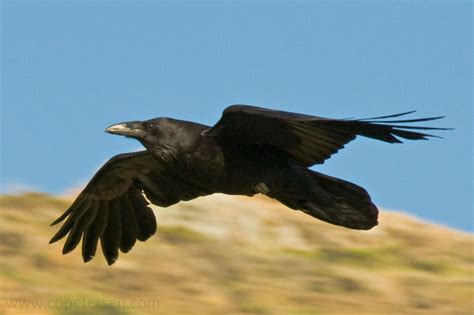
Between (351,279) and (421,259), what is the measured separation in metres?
1.23

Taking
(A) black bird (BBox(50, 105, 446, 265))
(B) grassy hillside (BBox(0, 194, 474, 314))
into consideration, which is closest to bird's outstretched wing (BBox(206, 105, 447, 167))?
(A) black bird (BBox(50, 105, 446, 265))

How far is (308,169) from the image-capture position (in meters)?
12.2

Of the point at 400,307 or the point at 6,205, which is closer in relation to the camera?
the point at 400,307

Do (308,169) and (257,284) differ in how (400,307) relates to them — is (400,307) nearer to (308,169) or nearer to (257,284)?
(257,284)

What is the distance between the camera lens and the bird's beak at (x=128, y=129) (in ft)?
40.5

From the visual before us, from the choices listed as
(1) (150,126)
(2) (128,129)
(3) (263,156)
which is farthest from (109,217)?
(3) (263,156)

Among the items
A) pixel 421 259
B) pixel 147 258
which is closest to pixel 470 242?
pixel 421 259

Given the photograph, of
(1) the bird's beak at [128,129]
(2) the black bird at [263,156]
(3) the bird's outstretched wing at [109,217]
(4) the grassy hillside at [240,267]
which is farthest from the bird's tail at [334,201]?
(4) the grassy hillside at [240,267]

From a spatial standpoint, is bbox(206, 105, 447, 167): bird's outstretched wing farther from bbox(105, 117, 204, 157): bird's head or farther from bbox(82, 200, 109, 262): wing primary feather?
bbox(82, 200, 109, 262): wing primary feather

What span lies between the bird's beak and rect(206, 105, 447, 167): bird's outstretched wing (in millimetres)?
622

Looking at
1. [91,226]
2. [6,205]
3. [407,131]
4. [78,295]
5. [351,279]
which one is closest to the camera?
[407,131]

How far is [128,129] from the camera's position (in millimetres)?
12414

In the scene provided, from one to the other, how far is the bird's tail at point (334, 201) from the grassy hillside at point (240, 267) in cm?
350

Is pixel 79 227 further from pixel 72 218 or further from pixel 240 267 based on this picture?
pixel 240 267
